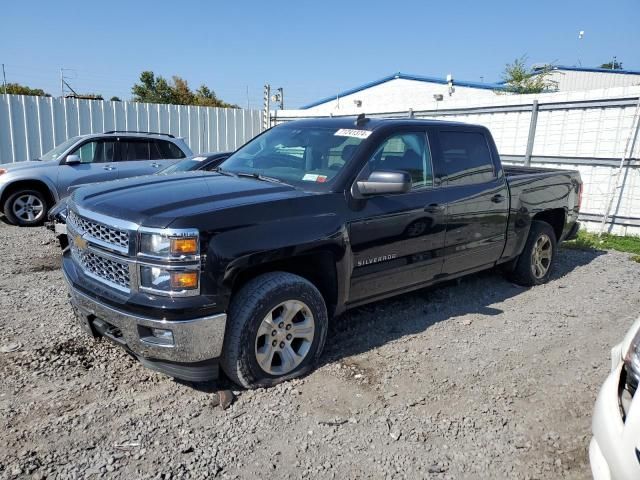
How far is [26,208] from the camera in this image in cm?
896

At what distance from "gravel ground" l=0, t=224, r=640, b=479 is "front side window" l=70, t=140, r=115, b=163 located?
16.4ft

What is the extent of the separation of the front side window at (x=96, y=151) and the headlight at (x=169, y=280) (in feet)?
24.2

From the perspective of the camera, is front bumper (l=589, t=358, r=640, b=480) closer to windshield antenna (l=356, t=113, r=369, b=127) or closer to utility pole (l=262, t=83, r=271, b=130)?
windshield antenna (l=356, t=113, r=369, b=127)

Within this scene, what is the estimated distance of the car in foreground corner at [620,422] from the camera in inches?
73.9

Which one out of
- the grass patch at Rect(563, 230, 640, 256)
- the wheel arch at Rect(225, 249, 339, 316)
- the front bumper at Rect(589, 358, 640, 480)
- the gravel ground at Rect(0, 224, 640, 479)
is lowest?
the gravel ground at Rect(0, 224, 640, 479)

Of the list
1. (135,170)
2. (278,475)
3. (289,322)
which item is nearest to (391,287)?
(289,322)

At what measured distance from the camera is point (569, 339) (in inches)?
175

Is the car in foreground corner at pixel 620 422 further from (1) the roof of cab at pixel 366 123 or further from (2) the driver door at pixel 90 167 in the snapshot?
(2) the driver door at pixel 90 167

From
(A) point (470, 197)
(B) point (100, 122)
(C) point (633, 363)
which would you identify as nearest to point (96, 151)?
(B) point (100, 122)

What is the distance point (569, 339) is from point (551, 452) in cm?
186

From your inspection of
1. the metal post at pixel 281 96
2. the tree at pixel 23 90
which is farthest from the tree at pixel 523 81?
the tree at pixel 23 90

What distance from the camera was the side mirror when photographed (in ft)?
11.7

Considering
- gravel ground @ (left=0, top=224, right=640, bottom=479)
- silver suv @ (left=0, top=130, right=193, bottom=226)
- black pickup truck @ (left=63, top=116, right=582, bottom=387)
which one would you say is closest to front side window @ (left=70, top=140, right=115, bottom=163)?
silver suv @ (left=0, top=130, right=193, bottom=226)

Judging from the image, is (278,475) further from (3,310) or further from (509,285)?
(509,285)
